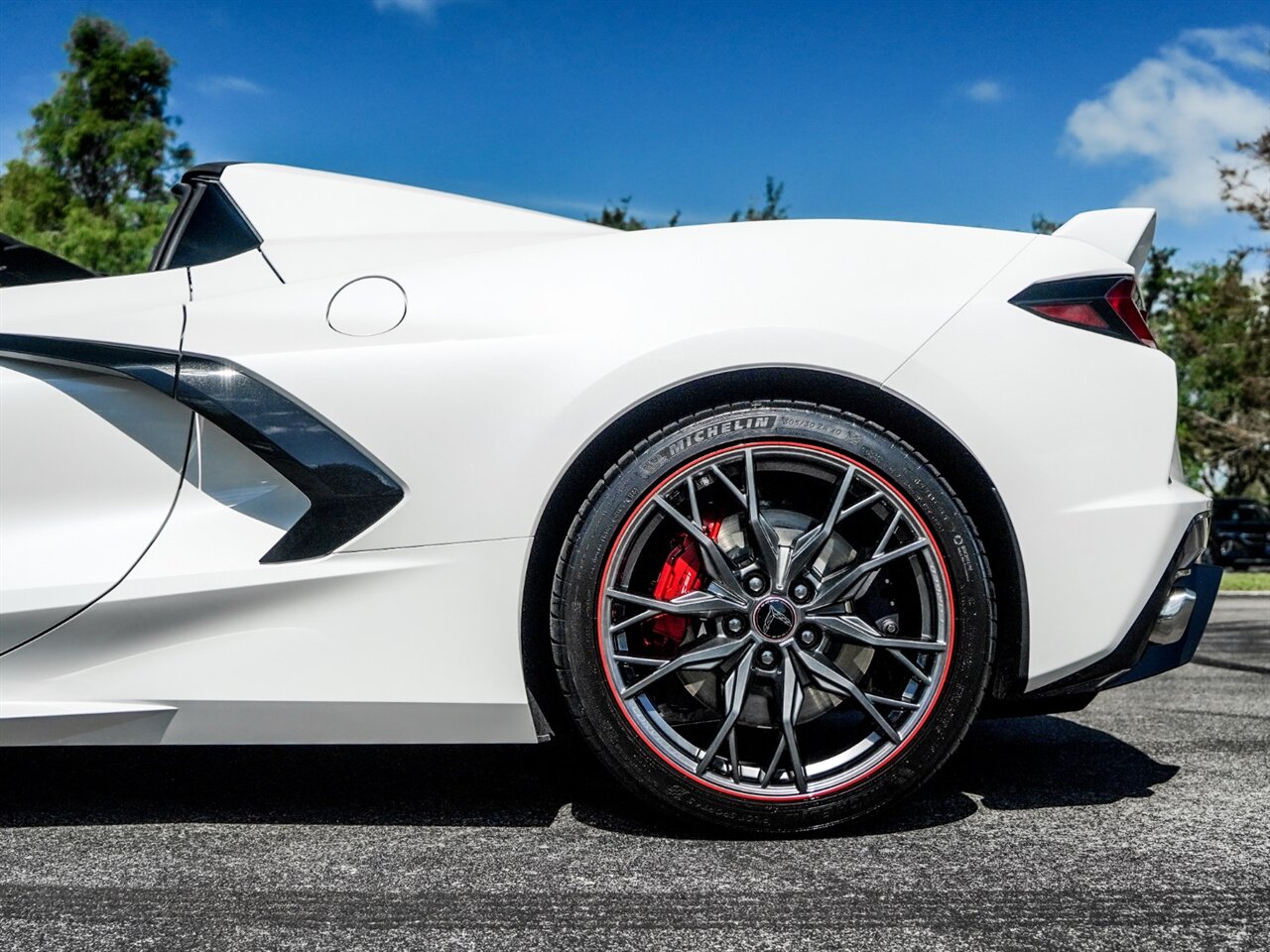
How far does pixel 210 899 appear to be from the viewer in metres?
1.73

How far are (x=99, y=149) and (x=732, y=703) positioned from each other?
120 feet

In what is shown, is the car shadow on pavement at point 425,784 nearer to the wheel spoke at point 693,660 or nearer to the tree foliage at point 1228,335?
the wheel spoke at point 693,660

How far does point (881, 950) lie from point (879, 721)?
55cm

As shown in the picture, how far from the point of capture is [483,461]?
6.64 feet

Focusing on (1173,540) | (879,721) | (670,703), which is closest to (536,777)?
(670,703)

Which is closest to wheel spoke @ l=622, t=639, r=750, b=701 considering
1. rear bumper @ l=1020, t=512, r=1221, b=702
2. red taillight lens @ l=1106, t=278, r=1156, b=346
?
rear bumper @ l=1020, t=512, r=1221, b=702

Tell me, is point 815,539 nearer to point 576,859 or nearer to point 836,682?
point 836,682

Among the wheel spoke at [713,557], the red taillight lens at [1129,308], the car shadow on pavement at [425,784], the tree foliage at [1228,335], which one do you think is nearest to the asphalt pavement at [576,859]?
the car shadow on pavement at [425,784]

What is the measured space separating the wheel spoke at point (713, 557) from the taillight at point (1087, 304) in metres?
0.72

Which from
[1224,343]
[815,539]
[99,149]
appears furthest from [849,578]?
[99,149]

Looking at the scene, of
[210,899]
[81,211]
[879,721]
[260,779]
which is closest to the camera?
[210,899]

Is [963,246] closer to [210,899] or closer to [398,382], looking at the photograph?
[398,382]

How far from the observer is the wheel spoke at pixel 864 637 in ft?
6.60

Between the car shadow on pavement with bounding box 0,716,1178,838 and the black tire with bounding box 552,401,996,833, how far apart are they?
119mm
